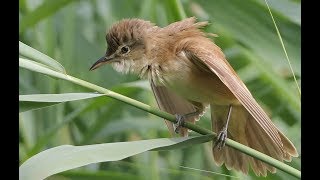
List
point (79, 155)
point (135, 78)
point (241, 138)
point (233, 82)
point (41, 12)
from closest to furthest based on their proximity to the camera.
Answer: point (79, 155) < point (233, 82) < point (241, 138) < point (41, 12) < point (135, 78)

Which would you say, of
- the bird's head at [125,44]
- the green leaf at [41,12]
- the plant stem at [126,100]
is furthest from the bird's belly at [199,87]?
the green leaf at [41,12]

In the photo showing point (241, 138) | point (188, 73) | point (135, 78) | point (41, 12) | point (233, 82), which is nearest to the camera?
point (233, 82)

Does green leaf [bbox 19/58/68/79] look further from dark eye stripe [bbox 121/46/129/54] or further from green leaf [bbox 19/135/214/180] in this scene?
dark eye stripe [bbox 121/46/129/54]

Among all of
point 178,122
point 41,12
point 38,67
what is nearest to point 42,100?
point 38,67

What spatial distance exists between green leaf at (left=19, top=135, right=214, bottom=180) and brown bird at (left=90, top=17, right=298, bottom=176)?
0.90 feet

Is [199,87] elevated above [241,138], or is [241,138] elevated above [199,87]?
[199,87]

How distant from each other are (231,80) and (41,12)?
69cm

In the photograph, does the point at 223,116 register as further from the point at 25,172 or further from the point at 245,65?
the point at 25,172

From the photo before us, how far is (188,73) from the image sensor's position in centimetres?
158

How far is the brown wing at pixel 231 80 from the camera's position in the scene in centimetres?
138

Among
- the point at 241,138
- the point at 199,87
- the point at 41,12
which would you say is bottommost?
the point at 241,138

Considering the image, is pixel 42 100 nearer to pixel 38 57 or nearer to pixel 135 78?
pixel 38 57

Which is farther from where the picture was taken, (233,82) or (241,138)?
(241,138)

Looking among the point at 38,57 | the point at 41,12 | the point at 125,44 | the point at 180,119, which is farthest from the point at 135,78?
the point at 38,57
